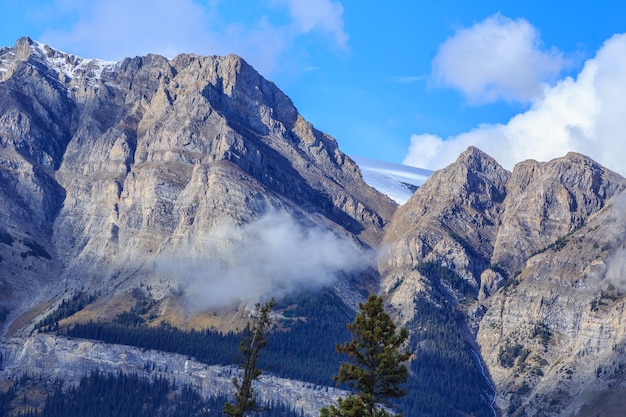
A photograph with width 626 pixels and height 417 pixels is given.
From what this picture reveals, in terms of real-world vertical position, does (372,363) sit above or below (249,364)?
above

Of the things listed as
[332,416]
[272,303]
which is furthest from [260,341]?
[332,416]

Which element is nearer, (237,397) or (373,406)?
(373,406)

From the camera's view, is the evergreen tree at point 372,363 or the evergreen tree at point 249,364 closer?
the evergreen tree at point 372,363

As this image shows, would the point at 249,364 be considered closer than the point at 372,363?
No

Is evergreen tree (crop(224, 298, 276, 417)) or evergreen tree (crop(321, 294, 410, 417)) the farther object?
evergreen tree (crop(224, 298, 276, 417))

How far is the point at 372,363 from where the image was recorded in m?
78.5

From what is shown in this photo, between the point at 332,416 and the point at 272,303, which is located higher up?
the point at 272,303

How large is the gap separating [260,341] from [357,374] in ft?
40.5

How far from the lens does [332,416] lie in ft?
254

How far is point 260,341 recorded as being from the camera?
8719cm

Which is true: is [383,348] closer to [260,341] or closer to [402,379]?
[402,379]

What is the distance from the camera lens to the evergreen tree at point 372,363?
76.9 metres

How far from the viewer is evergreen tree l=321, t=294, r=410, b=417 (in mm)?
76875

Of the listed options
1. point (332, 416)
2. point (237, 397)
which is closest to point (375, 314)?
point (332, 416)
